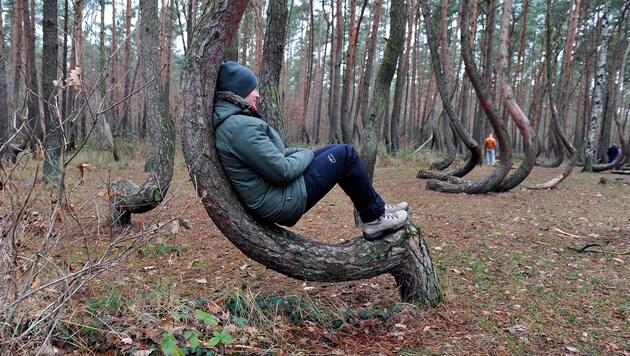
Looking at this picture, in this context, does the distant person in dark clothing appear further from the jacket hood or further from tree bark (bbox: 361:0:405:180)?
the jacket hood

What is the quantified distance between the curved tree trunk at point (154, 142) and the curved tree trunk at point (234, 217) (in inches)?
87.7

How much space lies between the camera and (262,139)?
8.50 ft

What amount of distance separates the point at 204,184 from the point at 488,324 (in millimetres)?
2245

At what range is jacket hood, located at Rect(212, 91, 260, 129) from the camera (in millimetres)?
2654

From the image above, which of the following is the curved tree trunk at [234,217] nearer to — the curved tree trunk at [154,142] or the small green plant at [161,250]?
the small green plant at [161,250]

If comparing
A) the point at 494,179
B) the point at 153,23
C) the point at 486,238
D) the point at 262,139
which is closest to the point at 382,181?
the point at 494,179

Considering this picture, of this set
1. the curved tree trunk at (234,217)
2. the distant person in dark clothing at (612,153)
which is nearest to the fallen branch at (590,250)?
the curved tree trunk at (234,217)

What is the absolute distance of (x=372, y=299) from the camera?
137 inches

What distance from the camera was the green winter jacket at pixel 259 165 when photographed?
101 inches

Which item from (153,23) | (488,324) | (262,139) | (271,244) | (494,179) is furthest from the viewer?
(494,179)

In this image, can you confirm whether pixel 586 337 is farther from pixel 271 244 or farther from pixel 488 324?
pixel 271 244

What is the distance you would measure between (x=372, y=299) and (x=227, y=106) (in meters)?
1.96

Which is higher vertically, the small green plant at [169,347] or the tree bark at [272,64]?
the tree bark at [272,64]

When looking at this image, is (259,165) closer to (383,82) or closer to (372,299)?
(372,299)
